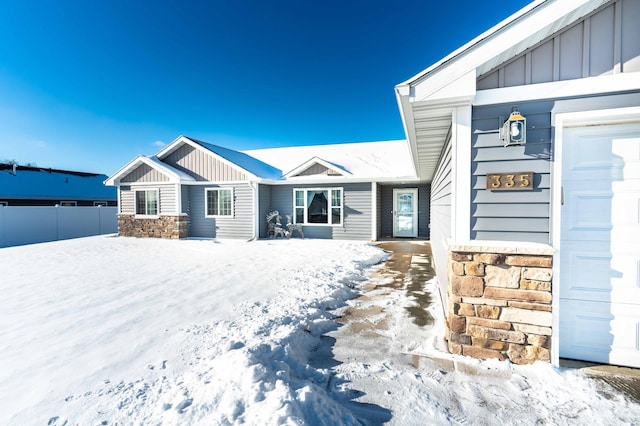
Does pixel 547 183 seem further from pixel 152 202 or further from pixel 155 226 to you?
pixel 152 202

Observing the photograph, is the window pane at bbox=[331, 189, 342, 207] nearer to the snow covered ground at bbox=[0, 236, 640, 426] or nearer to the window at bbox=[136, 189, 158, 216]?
the snow covered ground at bbox=[0, 236, 640, 426]

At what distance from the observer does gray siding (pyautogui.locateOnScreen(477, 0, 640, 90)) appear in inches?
90.3

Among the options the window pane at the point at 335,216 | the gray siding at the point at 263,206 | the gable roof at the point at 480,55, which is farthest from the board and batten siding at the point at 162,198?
the gable roof at the point at 480,55

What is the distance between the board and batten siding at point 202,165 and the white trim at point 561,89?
977 cm

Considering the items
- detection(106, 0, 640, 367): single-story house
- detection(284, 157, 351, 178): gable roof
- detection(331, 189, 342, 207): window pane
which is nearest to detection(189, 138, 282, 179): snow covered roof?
detection(284, 157, 351, 178): gable roof

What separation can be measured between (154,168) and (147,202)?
157cm

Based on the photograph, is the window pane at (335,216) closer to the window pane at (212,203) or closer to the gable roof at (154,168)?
the window pane at (212,203)

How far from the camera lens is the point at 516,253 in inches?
96.9

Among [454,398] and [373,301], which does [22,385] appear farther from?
[373,301]

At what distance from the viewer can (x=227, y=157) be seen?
12125 millimetres

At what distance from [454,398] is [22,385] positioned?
327 centimetres

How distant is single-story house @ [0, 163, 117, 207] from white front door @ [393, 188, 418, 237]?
20.3 meters

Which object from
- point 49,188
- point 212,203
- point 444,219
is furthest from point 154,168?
point 444,219

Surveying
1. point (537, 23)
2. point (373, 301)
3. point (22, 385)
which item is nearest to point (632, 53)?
point (537, 23)
